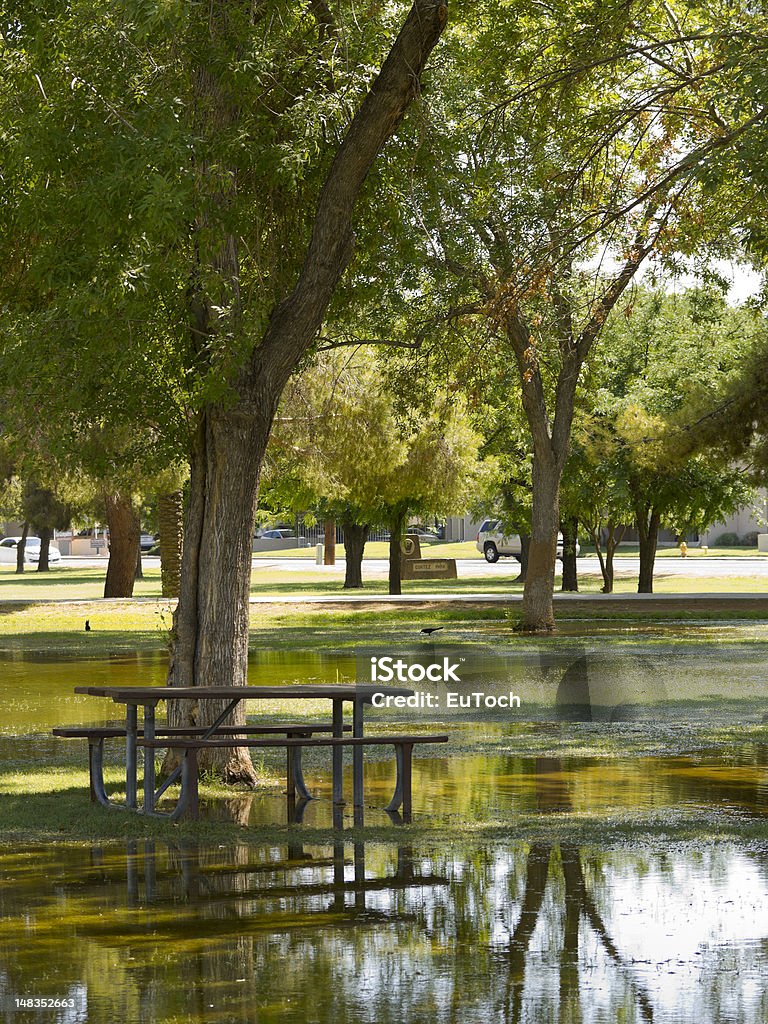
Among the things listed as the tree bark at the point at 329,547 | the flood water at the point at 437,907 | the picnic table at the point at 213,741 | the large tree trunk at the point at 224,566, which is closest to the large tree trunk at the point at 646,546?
the flood water at the point at 437,907

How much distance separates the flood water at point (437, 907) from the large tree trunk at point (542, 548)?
1329 cm

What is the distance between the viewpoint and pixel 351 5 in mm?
11375

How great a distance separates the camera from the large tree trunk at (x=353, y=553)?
46.9m

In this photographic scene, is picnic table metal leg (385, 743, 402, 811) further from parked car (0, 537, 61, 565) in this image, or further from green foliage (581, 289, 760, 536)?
parked car (0, 537, 61, 565)

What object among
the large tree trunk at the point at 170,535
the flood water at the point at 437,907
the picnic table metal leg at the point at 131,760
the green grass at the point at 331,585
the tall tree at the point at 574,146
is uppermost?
the tall tree at the point at 574,146

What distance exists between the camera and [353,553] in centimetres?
4697

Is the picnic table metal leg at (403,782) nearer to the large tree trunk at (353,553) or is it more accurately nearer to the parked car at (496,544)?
the large tree trunk at (353,553)

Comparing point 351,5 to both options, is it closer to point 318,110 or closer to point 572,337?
point 318,110

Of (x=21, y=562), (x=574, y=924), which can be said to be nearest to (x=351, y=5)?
(x=574, y=924)

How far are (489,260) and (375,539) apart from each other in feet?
275

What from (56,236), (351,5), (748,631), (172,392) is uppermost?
(351,5)

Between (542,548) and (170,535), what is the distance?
427 inches

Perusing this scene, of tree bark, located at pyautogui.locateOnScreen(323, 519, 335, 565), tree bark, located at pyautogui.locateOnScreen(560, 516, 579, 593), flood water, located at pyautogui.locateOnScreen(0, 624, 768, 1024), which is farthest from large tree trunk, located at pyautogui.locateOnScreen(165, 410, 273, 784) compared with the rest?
tree bark, located at pyautogui.locateOnScreen(323, 519, 335, 565)

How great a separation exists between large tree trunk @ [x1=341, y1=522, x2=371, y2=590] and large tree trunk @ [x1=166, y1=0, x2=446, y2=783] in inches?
1396
